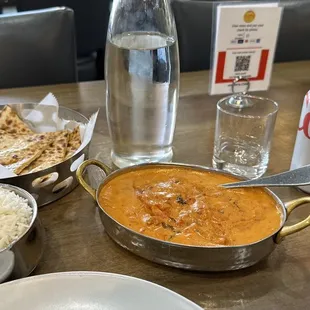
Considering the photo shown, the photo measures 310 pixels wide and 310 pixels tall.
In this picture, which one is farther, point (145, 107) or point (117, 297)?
point (145, 107)

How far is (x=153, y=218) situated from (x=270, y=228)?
15cm

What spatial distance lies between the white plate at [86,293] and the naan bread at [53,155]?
0.23m

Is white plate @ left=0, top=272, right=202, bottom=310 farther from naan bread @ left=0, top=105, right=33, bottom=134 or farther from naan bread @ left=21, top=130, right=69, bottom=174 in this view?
naan bread @ left=0, top=105, right=33, bottom=134

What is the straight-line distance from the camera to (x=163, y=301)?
54 centimetres

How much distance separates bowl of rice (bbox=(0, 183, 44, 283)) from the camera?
1.82 feet

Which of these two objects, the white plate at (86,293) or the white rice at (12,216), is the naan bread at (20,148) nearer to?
the white rice at (12,216)

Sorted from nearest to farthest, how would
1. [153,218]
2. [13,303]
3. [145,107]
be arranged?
1. [13,303]
2. [153,218]
3. [145,107]

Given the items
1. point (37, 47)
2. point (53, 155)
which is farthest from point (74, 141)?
point (37, 47)

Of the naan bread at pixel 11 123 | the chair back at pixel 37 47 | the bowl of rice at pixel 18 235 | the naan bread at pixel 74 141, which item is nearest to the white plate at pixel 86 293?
the bowl of rice at pixel 18 235

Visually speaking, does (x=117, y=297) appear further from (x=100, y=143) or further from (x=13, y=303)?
(x=100, y=143)

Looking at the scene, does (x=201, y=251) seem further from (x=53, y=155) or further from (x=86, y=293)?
(x=53, y=155)

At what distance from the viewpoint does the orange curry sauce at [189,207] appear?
61 centimetres

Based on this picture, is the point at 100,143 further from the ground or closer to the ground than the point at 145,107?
closer to the ground

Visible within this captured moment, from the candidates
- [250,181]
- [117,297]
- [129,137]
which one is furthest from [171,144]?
[117,297]
